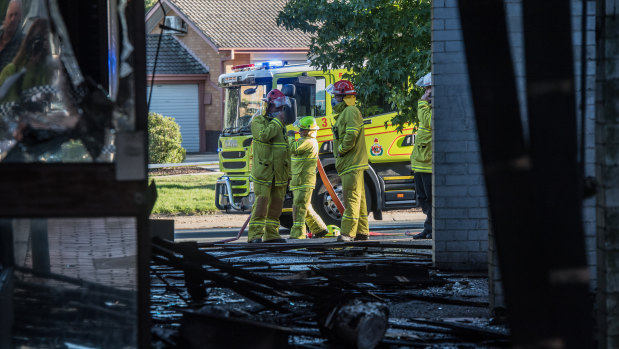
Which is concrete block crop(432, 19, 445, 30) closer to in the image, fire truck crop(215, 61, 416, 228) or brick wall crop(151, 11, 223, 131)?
fire truck crop(215, 61, 416, 228)

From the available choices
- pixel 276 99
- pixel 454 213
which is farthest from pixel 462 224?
pixel 276 99

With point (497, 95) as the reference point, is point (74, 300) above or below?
below

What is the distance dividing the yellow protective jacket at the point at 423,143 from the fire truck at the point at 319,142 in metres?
2.06

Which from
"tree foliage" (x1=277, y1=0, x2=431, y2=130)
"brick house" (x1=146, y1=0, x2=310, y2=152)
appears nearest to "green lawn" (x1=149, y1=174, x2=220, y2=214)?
"tree foliage" (x1=277, y1=0, x2=431, y2=130)

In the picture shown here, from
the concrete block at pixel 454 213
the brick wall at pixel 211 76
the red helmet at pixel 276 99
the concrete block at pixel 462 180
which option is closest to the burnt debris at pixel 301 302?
the concrete block at pixel 454 213

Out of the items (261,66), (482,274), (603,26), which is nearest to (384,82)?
(261,66)

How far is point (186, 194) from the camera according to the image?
62.4 feet

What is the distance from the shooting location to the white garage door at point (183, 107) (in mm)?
36781

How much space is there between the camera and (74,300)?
13.1ft

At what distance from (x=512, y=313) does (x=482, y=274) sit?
482cm

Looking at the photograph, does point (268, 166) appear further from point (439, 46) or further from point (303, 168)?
point (439, 46)

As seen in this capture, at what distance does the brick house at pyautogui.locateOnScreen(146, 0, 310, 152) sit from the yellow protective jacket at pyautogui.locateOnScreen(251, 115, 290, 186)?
911 inches

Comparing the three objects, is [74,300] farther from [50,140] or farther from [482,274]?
[482,274]

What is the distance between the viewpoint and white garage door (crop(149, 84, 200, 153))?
36.8 m
